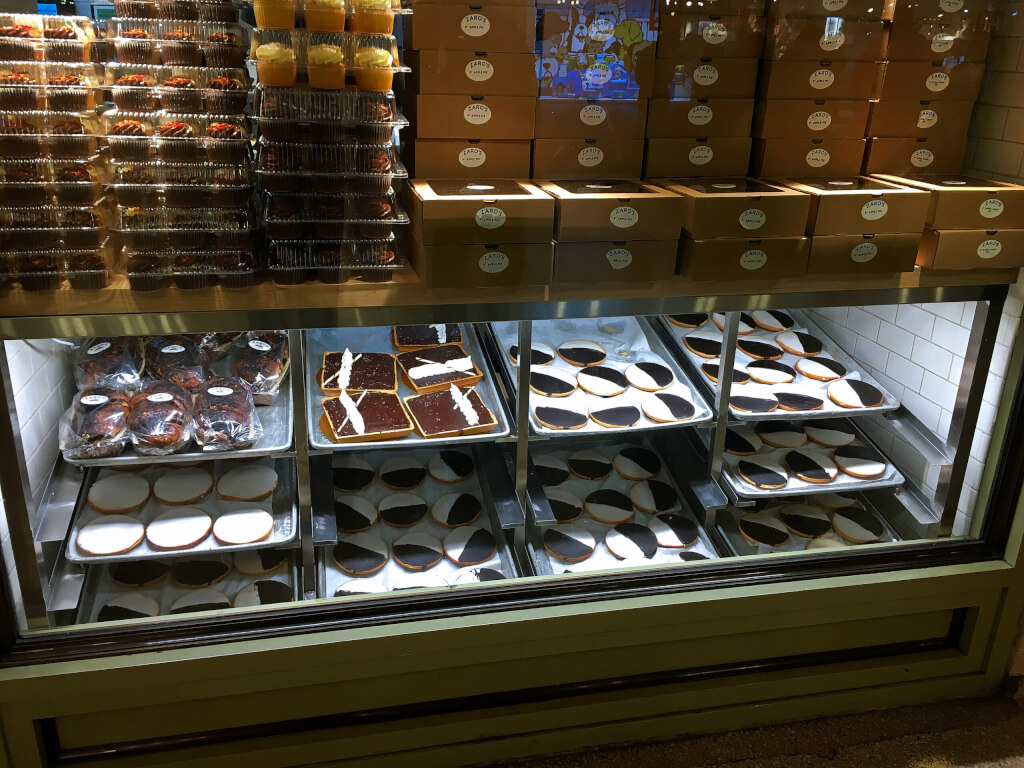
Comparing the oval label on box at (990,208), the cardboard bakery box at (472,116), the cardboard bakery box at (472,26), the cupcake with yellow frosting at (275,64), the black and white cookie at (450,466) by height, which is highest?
the cardboard bakery box at (472,26)

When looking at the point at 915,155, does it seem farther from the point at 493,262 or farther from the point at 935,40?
the point at 493,262

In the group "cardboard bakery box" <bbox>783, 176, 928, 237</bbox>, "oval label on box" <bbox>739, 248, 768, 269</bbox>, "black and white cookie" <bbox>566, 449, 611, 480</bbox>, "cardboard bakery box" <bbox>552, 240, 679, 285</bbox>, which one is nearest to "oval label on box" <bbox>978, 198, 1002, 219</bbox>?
"cardboard bakery box" <bbox>783, 176, 928, 237</bbox>

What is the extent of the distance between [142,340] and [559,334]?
135 centimetres

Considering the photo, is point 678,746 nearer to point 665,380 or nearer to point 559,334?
point 665,380

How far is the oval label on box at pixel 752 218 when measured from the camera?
6.62 ft

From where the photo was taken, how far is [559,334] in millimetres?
2984

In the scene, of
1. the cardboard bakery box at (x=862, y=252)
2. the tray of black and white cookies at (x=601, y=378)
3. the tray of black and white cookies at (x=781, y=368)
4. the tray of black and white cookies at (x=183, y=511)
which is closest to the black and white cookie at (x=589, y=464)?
the tray of black and white cookies at (x=601, y=378)

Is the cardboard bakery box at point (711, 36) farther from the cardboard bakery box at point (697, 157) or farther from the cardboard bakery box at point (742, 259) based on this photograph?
the cardboard bakery box at point (742, 259)

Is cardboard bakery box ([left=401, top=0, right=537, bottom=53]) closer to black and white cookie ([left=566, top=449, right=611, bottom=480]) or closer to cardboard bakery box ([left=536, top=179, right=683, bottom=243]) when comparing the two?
cardboard bakery box ([left=536, top=179, right=683, bottom=243])

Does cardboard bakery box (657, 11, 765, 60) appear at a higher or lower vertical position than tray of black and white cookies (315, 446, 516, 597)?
higher

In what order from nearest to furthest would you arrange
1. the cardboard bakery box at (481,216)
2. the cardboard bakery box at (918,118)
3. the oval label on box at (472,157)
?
the cardboard bakery box at (481,216) → the oval label on box at (472,157) → the cardboard bakery box at (918,118)

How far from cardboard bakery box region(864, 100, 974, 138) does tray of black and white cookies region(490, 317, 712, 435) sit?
0.93 m

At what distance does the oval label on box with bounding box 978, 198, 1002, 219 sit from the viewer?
7.00 ft

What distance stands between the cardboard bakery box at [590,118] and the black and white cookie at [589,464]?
1.19 meters
